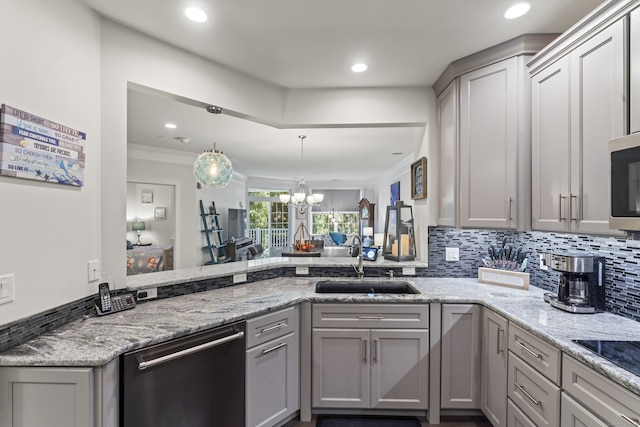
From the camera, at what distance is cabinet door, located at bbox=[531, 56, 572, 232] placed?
1.71 m

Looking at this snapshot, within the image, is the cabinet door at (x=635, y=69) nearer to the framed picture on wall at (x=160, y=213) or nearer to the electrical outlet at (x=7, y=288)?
the electrical outlet at (x=7, y=288)

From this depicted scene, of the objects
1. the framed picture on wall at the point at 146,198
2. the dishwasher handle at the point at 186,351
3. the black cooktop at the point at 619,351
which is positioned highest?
the framed picture on wall at the point at 146,198

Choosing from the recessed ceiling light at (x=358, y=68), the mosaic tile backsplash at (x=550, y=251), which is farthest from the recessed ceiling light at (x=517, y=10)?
the mosaic tile backsplash at (x=550, y=251)

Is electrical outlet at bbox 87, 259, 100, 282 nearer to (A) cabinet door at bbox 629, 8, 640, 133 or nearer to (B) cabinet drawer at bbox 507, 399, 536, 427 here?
(B) cabinet drawer at bbox 507, 399, 536, 427

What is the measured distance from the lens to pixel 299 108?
2.76 m

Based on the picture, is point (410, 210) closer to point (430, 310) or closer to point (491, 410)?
point (430, 310)

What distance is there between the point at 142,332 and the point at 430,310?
1729mm

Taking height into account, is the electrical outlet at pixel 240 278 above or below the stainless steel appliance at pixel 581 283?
below

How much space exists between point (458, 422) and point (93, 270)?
99.9 inches

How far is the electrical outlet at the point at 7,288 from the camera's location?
1236 millimetres

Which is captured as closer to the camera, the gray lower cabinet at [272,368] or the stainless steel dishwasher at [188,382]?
the stainless steel dishwasher at [188,382]

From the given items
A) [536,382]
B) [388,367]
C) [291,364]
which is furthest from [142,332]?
[536,382]

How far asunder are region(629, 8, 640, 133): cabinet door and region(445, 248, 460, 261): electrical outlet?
60.5 inches

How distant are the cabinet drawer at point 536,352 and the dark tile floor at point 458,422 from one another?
2.56 ft
